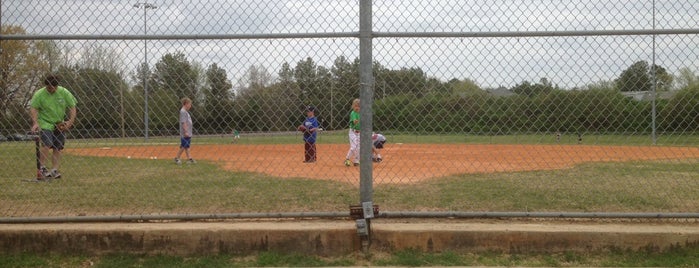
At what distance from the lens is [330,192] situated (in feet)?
19.9

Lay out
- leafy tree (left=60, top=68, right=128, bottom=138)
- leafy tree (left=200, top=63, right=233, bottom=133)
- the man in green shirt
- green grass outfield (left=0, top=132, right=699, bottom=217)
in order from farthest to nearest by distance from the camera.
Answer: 1. the man in green shirt
2. green grass outfield (left=0, top=132, right=699, bottom=217)
3. leafy tree (left=60, top=68, right=128, bottom=138)
4. leafy tree (left=200, top=63, right=233, bottom=133)

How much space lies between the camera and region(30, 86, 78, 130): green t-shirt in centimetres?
693

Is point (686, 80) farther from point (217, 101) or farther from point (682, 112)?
point (217, 101)

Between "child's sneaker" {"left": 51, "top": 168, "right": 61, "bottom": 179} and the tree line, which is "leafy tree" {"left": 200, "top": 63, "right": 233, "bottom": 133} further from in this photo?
"child's sneaker" {"left": 51, "top": 168, "right": 61, "bottom": 179}

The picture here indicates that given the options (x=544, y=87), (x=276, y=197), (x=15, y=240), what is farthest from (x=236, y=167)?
(x=544, y=87)

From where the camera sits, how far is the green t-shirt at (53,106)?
6.93 metres

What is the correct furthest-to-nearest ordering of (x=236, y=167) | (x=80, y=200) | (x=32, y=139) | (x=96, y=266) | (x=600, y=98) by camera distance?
(x=236, y=167)
(x=32, y=139)
(x=80, y=200)
(x=600, y=98)
(x=96, y=266)

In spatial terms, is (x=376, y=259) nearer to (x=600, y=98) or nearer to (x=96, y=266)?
(x=96, y=266)

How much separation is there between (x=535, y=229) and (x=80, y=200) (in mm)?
4298

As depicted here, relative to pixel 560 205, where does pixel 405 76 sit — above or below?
above

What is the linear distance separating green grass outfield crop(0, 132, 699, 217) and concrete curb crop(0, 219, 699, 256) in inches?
28.4

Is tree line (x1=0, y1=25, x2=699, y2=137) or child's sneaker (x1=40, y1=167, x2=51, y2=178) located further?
child's sneaker (x1=40, y1=167, x2=51, y2=178)

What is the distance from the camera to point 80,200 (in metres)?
5.52

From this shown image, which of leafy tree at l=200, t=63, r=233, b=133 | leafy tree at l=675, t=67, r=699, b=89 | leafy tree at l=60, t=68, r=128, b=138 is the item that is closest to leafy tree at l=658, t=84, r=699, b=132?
leafy tree at l=675, t=67, r=699, b=89
